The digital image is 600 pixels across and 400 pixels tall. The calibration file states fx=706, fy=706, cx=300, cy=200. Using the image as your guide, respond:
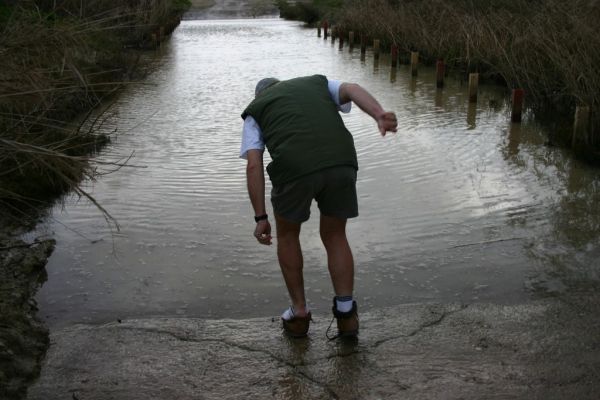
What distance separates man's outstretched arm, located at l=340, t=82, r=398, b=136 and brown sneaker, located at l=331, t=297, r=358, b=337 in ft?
3.52

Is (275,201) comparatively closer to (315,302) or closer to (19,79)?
(315,302)

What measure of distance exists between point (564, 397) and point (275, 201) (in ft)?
5.44

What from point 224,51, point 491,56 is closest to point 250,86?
point 491,56

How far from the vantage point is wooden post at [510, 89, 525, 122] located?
36.7 feet

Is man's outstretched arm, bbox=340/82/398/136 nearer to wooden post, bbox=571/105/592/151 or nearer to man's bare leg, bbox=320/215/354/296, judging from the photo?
man's bare leg, bbox=320/215/354/296

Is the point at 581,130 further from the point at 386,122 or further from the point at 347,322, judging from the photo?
the point at 386,122

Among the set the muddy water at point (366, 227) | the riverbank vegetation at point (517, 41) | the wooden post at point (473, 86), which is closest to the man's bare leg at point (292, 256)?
the muddy water at point (366, 227)

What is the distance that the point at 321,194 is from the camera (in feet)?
12.0

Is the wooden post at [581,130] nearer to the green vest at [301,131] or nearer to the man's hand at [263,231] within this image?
the green vest at [301,131]

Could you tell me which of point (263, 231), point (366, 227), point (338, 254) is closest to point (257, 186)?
point (263, 231)

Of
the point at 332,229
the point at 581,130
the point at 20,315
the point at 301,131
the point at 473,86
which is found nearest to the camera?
the point at 301,131

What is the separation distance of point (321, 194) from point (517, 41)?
9.36m

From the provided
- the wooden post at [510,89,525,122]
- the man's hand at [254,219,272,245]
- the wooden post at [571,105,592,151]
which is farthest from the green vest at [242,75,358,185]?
the wooden post at [510,89,525,122]

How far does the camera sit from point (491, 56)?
14.8 metres
